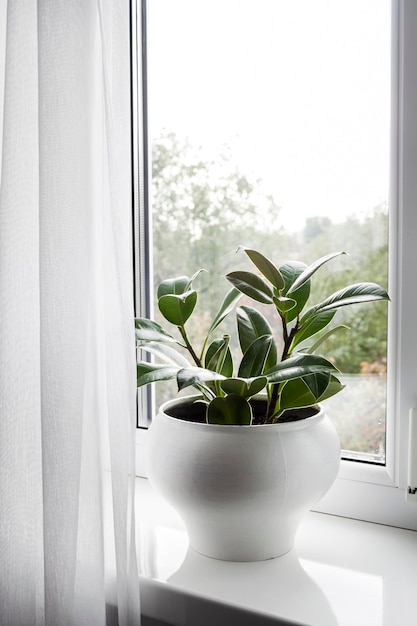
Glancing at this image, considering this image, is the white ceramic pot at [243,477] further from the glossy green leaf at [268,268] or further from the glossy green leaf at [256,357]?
the glossy green leaf at [268,268]

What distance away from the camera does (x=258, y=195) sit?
1172 mm

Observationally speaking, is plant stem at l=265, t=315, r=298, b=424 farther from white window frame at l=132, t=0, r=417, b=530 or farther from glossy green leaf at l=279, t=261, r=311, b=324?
white window frame at l=132, t=0, r=417, b=530

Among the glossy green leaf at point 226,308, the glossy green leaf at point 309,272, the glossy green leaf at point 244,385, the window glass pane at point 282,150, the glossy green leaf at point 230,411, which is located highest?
the window glass pane at point 282,150

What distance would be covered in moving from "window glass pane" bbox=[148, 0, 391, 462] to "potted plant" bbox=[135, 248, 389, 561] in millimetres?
185

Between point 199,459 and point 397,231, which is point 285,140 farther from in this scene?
point 199,459

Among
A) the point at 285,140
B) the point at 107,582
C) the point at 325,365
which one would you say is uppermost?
the point at 285,140

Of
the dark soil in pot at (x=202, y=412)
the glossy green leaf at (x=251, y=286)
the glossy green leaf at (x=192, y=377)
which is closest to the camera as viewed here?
the glossy green leaf at (x=192, y=377)

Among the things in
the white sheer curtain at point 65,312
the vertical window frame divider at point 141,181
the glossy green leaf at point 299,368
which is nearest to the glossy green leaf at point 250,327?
the glossy green leaf at point 299,368

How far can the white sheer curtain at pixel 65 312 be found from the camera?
798 millimetres

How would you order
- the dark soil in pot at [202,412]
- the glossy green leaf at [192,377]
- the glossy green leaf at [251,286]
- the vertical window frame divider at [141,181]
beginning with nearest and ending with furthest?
1. the glossy green leaf at [192,377]
2. the glossy green leaf at [251,286]
3. the dark soil in pot at [202,412]
4. the vertical window frame divider at [141,181]

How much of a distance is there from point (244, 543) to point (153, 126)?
83 centimetres

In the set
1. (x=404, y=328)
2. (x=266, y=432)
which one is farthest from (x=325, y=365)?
(x=404, y=328)

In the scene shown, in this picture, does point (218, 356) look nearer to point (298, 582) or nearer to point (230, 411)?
point (230, 411)

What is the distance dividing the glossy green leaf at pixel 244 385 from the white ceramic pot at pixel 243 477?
0.05 m
